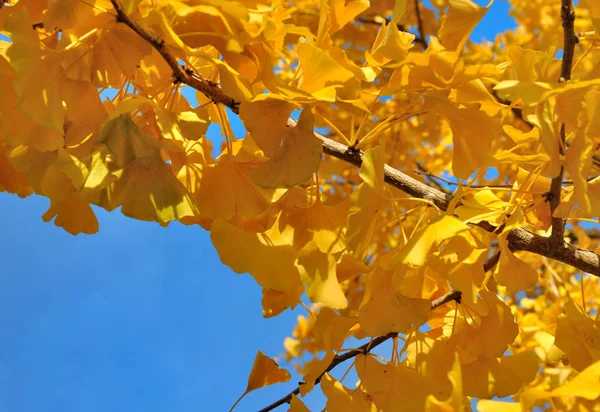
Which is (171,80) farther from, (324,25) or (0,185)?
(0,185)

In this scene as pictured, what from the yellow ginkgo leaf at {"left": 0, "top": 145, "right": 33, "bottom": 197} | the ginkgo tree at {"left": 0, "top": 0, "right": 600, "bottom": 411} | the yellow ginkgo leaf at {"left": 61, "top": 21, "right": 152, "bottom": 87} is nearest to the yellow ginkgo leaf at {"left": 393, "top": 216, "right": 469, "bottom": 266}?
the ginkgo tree at {"left": 0, "top": 0, "right": 600, "bottom": 411}

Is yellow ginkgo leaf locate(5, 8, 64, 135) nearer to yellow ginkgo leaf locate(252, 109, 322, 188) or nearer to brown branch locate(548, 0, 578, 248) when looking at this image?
yellow ginkgo leaf locate(252, 109, 322, 188)

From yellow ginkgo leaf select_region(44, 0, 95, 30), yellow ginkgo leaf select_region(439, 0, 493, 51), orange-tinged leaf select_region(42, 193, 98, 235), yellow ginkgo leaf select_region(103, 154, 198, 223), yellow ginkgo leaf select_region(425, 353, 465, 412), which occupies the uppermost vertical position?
yellow ginkgo leaf select_region(44, 0, 95, 30)

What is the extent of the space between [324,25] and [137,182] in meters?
0.26

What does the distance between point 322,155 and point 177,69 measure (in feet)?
0.61

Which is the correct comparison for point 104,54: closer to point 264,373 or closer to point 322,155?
point 322,155

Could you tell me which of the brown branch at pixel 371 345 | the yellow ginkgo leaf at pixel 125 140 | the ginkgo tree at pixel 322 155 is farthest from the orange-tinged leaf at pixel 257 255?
the brown branch at pixel 371 345

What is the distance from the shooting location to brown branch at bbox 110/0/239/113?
547 mm

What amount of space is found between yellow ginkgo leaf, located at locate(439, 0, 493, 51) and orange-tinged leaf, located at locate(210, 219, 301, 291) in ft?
0.91

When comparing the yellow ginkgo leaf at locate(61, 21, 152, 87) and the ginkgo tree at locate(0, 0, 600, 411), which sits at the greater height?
the yellow ginkgo leaf at locate(61, 21, 152, 87)

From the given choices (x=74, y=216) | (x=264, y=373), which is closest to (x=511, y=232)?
(x=264, y=373)

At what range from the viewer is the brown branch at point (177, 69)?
55cm

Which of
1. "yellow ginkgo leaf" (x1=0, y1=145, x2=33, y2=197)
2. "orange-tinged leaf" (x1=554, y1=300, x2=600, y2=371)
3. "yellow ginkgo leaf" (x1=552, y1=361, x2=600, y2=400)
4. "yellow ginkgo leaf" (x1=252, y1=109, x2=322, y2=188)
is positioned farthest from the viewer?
"yellow ginkgo leaf" (x1=0, y1=145, x2=33, y2=197)

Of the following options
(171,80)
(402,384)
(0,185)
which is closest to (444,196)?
(402,384)
